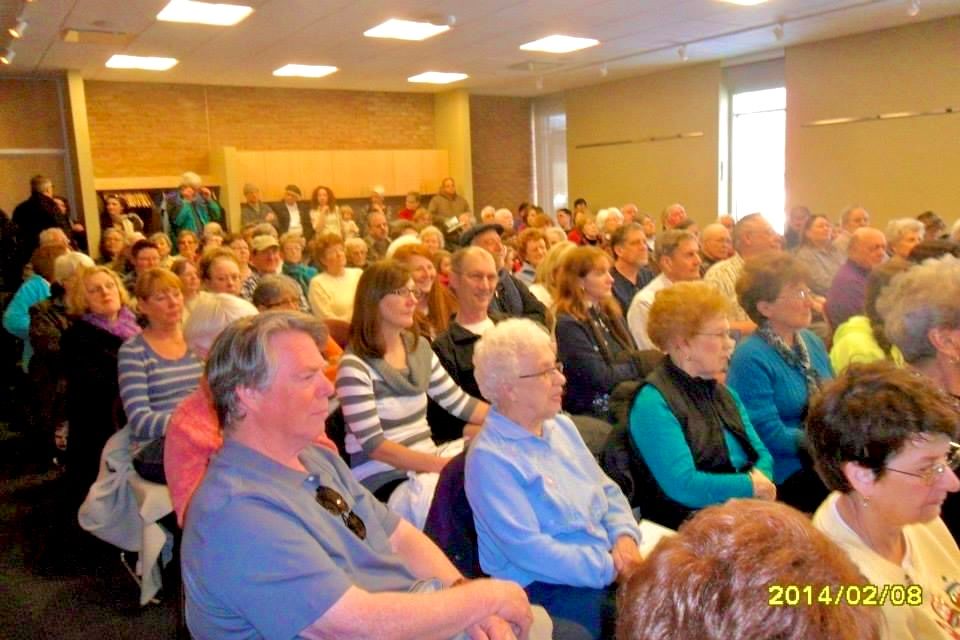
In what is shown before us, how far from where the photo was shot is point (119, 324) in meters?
3.55

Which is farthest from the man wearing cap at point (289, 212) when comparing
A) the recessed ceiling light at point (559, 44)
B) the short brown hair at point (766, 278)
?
the short brown hair at point (766, 278)

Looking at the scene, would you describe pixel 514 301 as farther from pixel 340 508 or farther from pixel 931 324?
pixel 340 508

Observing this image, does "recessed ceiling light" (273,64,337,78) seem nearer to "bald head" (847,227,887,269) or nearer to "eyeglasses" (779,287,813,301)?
"bald head" (847,227,887,269)

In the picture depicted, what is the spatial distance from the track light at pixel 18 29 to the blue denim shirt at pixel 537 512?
632cm

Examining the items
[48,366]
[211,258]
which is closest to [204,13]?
[211,258]

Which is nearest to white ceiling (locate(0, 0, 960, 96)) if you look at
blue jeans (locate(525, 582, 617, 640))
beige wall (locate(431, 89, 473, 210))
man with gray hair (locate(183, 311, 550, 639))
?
beige wall (locate(431, 89, 473, 210))

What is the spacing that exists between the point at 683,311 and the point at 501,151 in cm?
1091

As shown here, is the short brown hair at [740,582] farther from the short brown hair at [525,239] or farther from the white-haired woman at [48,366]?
the short brown hair at [525,239]

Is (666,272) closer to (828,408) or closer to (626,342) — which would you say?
(626,342)

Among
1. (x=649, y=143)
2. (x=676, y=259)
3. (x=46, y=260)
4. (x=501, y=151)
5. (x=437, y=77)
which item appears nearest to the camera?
(x=676, y=259)

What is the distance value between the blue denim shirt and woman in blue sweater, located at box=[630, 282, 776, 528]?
0.24 m

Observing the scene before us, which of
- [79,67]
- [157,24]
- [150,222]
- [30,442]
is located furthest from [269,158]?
[30,442]

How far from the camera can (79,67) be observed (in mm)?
8555

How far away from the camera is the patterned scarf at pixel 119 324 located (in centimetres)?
348
